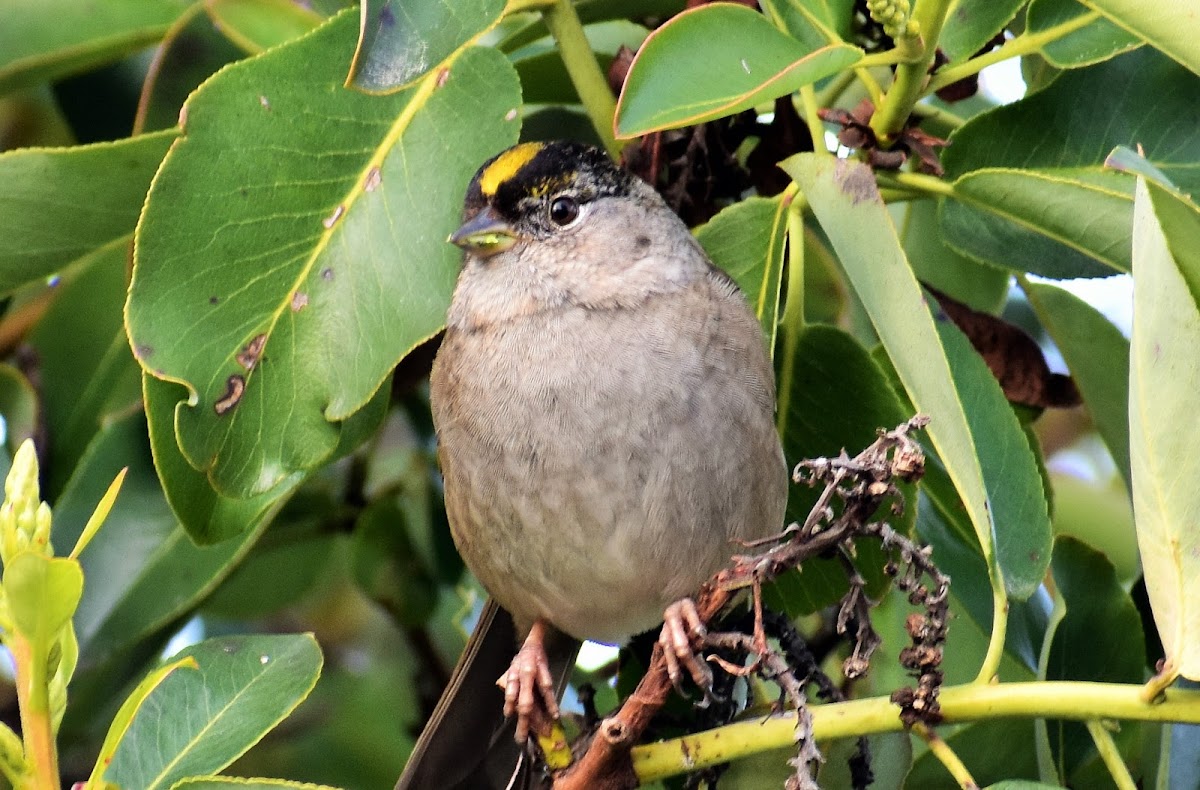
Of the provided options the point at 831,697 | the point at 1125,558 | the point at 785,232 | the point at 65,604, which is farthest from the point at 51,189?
the point at 1125,558

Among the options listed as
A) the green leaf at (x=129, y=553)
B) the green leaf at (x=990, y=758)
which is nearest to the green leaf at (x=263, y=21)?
the green leaf at (x=129, y=553)

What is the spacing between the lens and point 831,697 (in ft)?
7.32

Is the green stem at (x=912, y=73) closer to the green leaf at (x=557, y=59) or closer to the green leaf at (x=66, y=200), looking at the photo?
the green leaf at (x=557, y=59)

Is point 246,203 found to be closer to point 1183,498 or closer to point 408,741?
point 1183,498

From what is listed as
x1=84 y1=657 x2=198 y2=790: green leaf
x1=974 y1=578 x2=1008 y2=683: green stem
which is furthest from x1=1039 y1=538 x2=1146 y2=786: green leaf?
x1=84 y1=657 x2=198 y2=790: green leaf

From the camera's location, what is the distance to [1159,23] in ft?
6.59

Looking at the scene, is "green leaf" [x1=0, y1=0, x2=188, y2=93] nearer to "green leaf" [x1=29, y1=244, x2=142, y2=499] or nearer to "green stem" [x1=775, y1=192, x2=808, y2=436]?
"green leaf" [x1=29, y1=244, x2=142, y2=499]

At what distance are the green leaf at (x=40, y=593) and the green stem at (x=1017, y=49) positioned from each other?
60.0 inches

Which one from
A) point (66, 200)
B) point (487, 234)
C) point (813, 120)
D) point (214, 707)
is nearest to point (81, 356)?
point (66, 200)

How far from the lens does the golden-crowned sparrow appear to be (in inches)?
102

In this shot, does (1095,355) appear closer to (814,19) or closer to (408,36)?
(814,19)

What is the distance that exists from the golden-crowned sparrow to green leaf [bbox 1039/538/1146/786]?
521 mm

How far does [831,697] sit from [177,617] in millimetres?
1411

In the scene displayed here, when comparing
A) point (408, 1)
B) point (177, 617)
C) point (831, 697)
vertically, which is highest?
point (408, 1)
